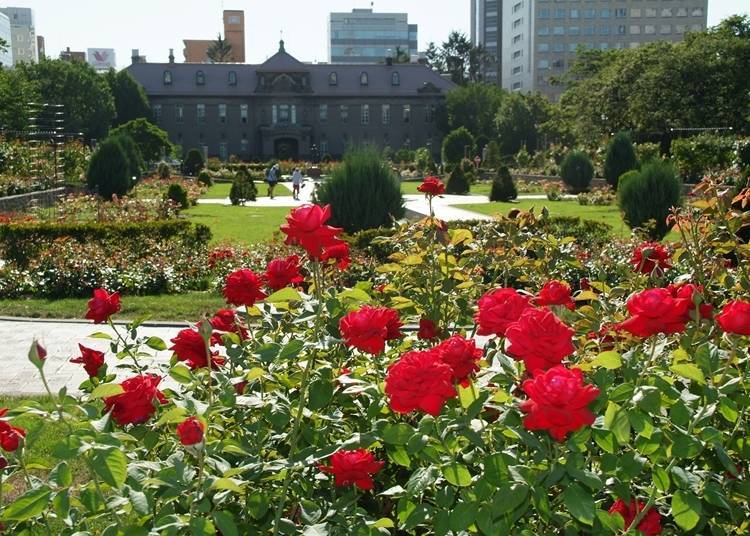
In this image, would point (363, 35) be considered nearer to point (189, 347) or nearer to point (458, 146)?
point (458, 146)

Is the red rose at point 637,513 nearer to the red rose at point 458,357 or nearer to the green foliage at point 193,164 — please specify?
the red rose at point 458,357

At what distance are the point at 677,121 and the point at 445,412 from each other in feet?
125

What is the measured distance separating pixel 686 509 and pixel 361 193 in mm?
9849

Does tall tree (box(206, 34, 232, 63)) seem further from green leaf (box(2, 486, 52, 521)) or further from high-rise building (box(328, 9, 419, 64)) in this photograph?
green leaf (box(2, 486, 52, 521))

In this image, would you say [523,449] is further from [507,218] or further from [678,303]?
[507,218]

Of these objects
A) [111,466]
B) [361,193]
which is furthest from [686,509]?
[361,193]

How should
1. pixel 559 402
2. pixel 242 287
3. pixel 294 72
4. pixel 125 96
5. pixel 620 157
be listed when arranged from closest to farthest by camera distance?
1. pixel 559 402
2. pixel 242 287
3. pixel 620 157
4. pixel 125 96
5. pixel 294 72

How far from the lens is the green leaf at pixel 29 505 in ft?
5.70

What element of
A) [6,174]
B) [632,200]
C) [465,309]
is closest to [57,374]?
[465,309]

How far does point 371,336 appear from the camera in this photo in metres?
2.13

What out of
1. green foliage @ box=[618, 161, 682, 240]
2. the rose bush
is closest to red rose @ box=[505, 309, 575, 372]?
the rose bush

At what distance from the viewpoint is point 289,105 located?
222 ft

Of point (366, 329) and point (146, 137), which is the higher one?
point (146, 137)

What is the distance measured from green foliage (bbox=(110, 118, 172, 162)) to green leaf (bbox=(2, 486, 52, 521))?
4356 centimetres
